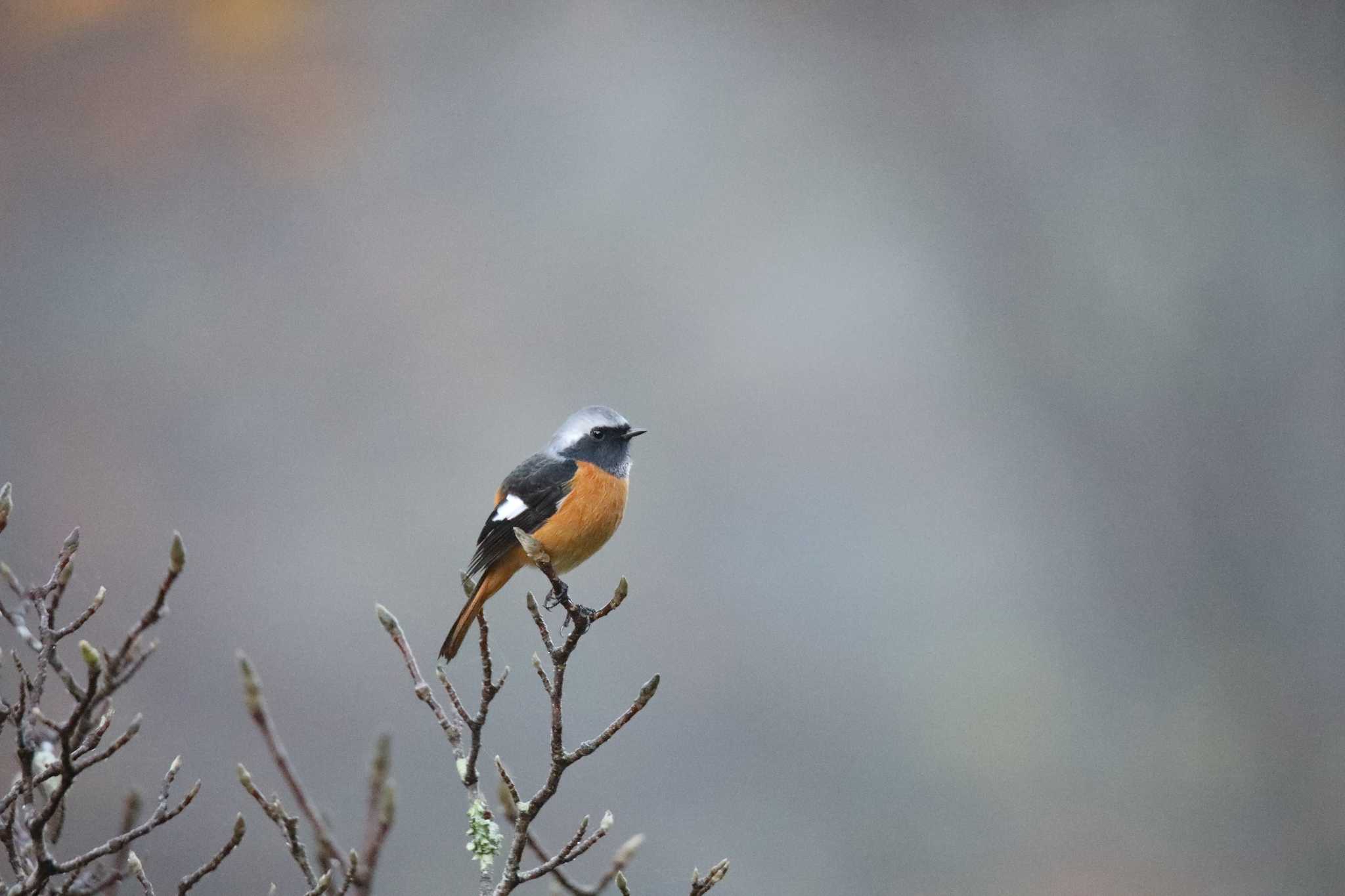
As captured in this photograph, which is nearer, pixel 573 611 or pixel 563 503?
pixel 573 611

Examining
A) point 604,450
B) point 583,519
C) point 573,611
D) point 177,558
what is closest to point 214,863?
point 177,558

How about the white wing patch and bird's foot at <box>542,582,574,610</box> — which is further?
the white wing patch

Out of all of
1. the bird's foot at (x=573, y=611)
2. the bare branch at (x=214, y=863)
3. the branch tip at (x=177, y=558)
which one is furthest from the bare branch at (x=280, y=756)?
the bird's foot at (x=573, y=611)

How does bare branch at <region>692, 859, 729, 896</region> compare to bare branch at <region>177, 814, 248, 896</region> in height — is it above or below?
below

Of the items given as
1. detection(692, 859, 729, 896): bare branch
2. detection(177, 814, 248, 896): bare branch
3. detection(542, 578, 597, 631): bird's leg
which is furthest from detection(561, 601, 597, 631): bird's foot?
detection(177, 814, 248, 896): bare branch

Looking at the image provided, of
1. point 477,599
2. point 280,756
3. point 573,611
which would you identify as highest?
point 477,599

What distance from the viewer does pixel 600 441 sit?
168 centimetres

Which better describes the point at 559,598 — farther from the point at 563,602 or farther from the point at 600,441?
the point at 600,441

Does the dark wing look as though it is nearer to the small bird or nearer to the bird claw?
the small bird

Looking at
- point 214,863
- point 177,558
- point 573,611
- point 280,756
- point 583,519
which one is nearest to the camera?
point 280,756

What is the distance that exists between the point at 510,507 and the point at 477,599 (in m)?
0.25

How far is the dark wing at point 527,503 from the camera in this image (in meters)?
1.64

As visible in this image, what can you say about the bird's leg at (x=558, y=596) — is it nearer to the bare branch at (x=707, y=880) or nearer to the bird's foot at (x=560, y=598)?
the bird's foot at (x=560, y=598)

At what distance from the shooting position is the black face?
5.51 ft
